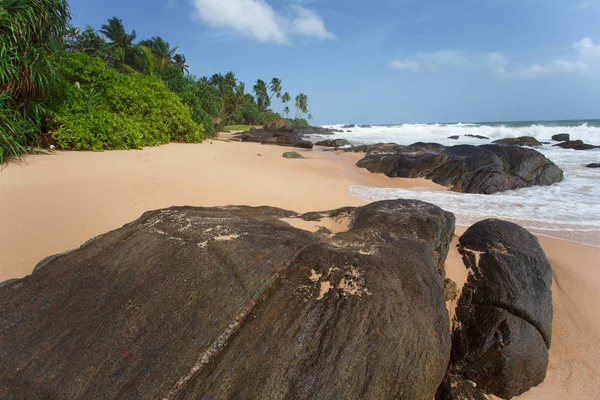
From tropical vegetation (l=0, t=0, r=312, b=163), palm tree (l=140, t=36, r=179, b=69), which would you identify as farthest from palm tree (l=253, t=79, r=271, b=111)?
tropical vegetation (l=0, t=0, r=312, b=163)

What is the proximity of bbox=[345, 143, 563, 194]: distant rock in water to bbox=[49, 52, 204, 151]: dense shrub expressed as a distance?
811 centimetres

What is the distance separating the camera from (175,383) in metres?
1.31

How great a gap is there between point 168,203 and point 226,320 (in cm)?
365

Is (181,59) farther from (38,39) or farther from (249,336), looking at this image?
(249,336)

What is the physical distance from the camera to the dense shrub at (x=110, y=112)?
7406mm

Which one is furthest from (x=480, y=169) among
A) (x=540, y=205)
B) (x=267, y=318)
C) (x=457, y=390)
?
(x=267, y=318)

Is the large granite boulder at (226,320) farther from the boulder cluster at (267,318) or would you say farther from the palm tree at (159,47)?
the palm tree at (159,47)

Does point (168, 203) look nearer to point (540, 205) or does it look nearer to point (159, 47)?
point (540, 205)

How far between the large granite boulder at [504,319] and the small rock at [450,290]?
0.20 feet

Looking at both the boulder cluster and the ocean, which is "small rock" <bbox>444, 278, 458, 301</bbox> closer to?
the boulder cluster

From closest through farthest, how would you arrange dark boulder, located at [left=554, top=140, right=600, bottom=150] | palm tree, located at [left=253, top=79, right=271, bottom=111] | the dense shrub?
the dense shrub → dark boulder, located at [left=554, top=140, right=600, bottom=150] → palm tree, located at [left=253, top=79, right=271, bottom=111]

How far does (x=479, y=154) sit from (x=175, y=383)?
10.2 m

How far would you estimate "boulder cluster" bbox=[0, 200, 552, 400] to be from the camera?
4.45 feet

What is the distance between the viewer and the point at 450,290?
2396 millimetres
